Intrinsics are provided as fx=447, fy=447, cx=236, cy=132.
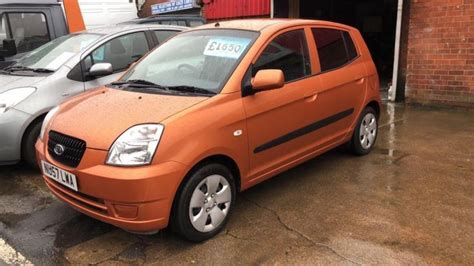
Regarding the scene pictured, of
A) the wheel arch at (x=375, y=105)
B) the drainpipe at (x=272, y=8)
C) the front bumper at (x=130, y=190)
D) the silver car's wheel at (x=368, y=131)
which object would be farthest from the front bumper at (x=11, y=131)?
the drainpipe at (x=272, y=8)

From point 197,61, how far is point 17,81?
95.5 inches

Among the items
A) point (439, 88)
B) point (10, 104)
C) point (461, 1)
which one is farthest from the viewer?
point (439, 88)

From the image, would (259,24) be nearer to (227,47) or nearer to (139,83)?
(227,47)

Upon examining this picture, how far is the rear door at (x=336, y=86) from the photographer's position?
4426mm

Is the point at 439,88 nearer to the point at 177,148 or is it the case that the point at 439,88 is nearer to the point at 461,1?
the point at 461,1

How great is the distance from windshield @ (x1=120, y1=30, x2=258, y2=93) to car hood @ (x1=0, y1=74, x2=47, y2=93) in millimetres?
1367

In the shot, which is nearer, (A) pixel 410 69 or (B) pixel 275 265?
(B) pixel 275 265

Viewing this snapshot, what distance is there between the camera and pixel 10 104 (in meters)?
4.71

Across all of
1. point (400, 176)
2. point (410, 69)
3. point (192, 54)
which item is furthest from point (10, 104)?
point (410, 69)

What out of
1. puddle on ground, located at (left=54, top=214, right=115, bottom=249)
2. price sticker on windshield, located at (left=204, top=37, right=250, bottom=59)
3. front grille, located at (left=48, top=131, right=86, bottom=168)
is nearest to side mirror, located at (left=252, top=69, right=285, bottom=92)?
price sticker on windshield, located at (left=204, top=37, right=250, bottom=59)

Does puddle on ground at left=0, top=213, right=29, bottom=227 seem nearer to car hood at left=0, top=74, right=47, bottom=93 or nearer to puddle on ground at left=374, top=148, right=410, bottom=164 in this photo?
car hood at left=0, top=74, right=47, bottom=93

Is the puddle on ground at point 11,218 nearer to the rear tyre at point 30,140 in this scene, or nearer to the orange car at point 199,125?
the orange car at point 199,125

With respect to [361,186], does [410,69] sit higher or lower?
higher

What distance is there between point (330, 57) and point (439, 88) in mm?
3824
